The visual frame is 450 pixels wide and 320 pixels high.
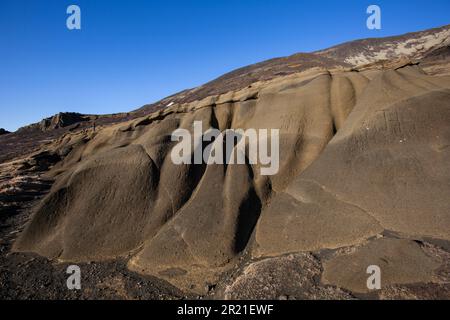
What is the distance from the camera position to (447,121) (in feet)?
23.2

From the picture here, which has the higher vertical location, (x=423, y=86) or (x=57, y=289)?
(x=423, y=86)

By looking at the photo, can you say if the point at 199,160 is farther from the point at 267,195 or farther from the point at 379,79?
the point at 379,79

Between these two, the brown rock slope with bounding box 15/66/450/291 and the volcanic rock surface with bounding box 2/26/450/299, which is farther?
the brown rock slope with bounding box 15/66/450/291

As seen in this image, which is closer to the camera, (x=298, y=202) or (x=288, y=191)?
(x=298, y=202)

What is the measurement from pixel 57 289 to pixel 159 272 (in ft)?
7.04

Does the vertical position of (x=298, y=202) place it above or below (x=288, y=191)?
below

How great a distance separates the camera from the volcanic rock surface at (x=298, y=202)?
204 inches

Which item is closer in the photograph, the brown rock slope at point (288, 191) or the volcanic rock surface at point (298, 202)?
the volcanic rock surface at point (298, 202)

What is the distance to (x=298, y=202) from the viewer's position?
6.92 meters

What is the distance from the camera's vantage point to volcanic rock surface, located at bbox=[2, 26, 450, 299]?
17.0ft

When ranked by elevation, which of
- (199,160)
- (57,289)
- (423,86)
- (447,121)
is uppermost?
(423,86)
